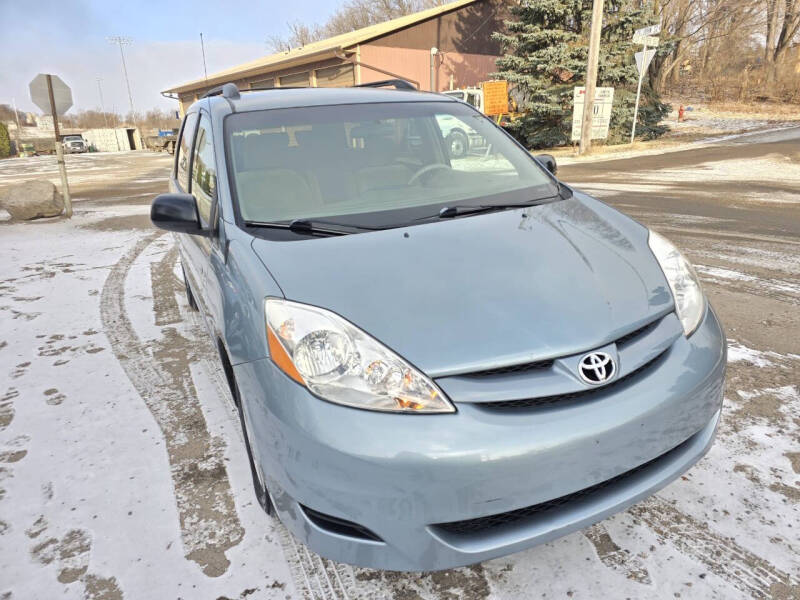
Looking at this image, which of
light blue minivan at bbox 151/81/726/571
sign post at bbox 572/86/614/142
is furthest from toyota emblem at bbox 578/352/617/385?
sign post at bbox 572/86/614/142

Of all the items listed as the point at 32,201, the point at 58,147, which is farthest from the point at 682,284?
the point at 58,147

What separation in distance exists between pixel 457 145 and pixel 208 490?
2.30 meters

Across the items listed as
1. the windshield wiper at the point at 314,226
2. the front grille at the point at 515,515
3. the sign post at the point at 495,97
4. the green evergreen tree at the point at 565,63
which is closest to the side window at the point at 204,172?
the windshield wiper at the point at 314,226

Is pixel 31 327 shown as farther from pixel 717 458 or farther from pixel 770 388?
pixel 770 388

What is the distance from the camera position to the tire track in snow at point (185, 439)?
204 cm

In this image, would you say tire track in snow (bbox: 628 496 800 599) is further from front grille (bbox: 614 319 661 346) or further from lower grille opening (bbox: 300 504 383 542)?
lower grille opening (bbox: 300 504 383 542)

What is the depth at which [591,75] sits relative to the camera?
620 inches

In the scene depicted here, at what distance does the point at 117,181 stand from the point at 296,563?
1884 centimetres

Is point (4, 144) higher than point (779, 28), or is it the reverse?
point (779, 28)

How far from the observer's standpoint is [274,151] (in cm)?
262

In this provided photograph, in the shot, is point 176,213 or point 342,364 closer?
point 342,364

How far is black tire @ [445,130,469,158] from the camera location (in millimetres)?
3171

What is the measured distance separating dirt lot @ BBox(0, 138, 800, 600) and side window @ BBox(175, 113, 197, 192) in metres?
1.13

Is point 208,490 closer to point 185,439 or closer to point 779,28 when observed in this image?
point 185,439
